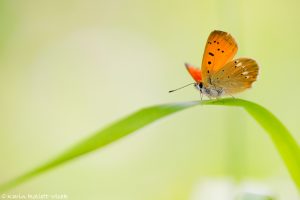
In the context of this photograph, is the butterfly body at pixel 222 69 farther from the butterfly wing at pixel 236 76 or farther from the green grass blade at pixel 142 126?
the green grass blade at pixel 142 126

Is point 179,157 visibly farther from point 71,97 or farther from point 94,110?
point 71,97

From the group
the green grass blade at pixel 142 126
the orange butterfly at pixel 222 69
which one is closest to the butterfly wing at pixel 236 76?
the orange butterfly at pixel 222 69

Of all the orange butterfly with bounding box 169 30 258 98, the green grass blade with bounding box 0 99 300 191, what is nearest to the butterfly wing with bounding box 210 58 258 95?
the orange butterfly with bounding box 169 30 258 98

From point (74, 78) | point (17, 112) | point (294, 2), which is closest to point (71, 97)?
point (74, 78)

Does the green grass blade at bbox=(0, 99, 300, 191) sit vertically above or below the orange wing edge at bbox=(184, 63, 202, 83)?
below

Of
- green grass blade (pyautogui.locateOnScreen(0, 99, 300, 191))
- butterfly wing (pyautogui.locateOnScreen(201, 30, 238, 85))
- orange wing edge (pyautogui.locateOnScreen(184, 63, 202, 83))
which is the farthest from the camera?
orange wing edge (pyautogui.locateOnScreen(184, 63, 202, 83))

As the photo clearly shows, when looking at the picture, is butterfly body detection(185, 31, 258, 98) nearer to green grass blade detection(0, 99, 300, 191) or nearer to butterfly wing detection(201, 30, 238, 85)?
butterfly wing detection(201, 30, 238, 85)

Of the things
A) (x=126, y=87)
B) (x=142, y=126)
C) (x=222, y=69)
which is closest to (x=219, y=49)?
(x=222, y=69)
